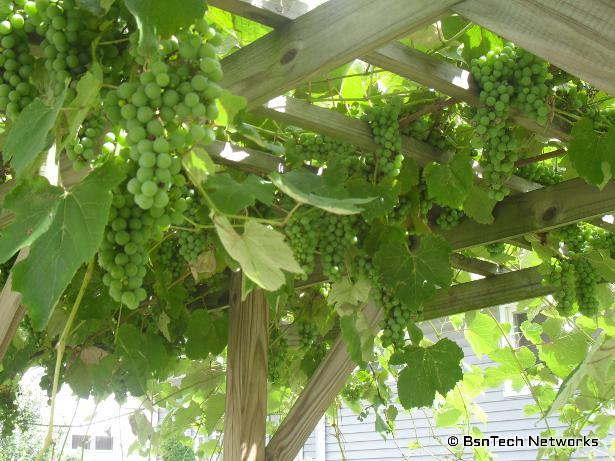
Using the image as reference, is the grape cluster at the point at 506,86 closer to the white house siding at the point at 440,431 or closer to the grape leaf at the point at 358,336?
the grape leaf at the point at 358,336

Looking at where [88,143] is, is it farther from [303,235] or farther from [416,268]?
[416,268]

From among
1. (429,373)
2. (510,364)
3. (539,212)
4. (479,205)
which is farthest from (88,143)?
(510,364)

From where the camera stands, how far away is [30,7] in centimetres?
123

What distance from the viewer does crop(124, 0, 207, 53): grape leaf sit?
0.97 meters

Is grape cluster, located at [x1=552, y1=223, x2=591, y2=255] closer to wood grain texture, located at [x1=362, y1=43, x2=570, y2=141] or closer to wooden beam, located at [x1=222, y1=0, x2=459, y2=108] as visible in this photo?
wood grain texture, located at [x1=362, y1=43, x2=570, y2=141]

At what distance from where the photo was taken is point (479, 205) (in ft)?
7.64

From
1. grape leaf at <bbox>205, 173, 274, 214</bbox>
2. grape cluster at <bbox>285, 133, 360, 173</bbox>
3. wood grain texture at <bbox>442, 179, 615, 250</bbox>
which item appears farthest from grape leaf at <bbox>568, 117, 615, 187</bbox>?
grape leaf at <bbox>205, 173, 274, 214</bbox>

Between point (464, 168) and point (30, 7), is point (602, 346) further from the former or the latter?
point (30, 7)

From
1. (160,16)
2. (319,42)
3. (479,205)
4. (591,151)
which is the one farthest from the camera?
(479,205)

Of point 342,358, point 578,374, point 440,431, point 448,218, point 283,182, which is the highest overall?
point 440,431

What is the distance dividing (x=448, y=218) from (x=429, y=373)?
2.11 feet

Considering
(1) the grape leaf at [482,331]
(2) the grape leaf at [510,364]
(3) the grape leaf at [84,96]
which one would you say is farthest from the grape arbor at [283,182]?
(2) the grape leaf at [510,364]

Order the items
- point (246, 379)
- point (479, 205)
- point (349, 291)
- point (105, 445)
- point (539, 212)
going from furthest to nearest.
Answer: point (105, 445)
point (246, 379)
point (539, 212)
point (479, 205)
point (349, 291)

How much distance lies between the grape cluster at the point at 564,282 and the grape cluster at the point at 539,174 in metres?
0.35
